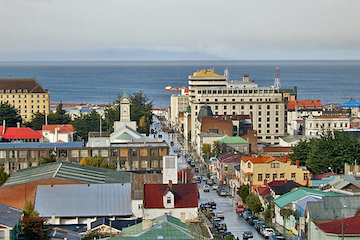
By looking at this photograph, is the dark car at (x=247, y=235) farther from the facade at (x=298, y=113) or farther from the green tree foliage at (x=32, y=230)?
the facade at (x=298, y=113)

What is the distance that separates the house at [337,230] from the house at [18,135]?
56.2m

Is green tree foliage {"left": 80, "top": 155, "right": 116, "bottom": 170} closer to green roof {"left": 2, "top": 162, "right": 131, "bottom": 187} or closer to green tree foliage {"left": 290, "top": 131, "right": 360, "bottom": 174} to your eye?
green roof {"left": 2, "top": 162, "right": 131, "bottom": 187}

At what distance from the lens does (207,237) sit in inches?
1497

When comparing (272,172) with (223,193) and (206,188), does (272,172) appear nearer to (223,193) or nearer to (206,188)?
(223,193)

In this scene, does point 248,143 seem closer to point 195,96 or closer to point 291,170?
point 291,170

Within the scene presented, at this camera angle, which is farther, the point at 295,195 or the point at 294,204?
the point at 295,195

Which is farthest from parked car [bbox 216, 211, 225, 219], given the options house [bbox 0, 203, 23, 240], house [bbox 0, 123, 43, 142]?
house [bbox 0, 123, 43, 142]

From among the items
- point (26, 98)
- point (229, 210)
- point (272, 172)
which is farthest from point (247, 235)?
point (26, 98)

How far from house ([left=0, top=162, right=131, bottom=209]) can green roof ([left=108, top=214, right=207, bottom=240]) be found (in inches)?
607

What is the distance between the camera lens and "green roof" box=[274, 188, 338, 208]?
5194 cm

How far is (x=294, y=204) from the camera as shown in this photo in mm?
51500

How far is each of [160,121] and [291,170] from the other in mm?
91768

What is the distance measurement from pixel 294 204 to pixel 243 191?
36.7 feet

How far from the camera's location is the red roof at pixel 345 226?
129 ft
